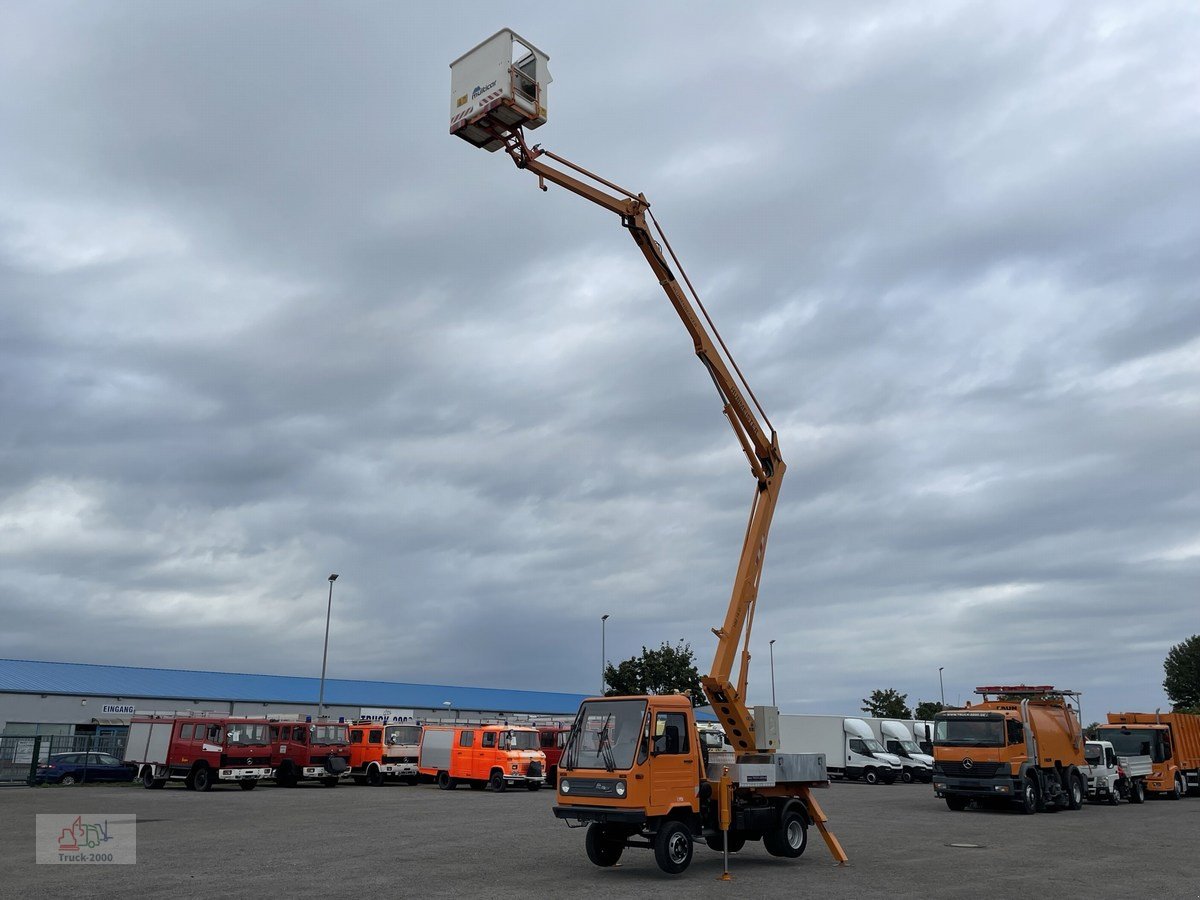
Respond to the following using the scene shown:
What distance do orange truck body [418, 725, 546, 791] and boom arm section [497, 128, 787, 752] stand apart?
774 inches

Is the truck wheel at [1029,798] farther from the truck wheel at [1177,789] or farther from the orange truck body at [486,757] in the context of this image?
the orange truck body at [486,757]

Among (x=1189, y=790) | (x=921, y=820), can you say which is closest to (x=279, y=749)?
(x=921, y=820)

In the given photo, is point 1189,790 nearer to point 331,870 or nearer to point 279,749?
point 279,749

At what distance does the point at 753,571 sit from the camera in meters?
17.4

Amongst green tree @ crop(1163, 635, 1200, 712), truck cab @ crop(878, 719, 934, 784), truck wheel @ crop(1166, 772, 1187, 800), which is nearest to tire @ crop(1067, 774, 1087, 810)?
truck wheel @ crop(1166, 772, 1187, 800)

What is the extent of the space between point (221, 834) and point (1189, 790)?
121 feet

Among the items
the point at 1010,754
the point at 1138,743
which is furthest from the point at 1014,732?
the point at 1138,743

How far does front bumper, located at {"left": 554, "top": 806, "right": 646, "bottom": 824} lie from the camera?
13.9 m

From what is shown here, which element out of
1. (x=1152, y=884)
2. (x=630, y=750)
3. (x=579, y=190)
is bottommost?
(x=1152, y=884)

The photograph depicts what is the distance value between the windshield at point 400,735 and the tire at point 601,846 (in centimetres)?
2558

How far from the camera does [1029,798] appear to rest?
2670 centimetres

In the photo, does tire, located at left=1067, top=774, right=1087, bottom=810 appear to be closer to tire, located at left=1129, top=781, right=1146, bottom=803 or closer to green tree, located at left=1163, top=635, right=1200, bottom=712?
tire, located at left=1129, top=781, right=1146, bottom=803

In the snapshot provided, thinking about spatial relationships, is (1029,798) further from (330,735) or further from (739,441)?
(330,735)

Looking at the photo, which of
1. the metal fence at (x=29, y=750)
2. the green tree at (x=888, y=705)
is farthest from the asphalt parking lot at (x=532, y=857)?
the green tree at (x=888, y=705)
